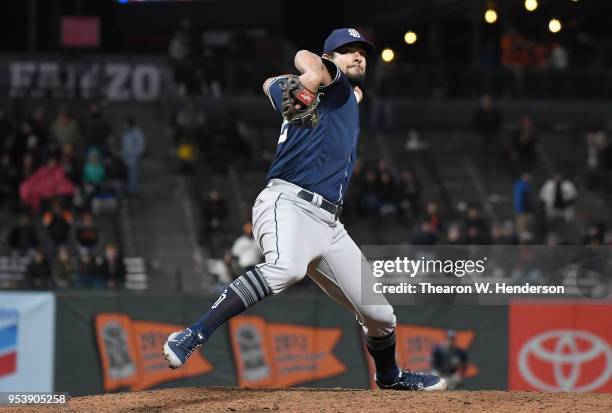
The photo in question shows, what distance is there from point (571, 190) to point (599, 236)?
7.51ft

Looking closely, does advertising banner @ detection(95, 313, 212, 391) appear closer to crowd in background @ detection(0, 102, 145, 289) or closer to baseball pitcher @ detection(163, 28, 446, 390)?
crowd in background @ detection(0, 102, 145, 289)

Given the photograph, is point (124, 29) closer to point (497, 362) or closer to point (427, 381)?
point (497, 362)

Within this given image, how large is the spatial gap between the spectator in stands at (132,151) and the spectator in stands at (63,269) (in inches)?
215

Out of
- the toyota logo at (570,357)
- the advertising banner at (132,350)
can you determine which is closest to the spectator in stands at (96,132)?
the advertising banner at (132,350)

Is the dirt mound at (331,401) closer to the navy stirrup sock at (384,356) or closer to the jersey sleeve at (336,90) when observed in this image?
the navy stirrup sock at (384,356)

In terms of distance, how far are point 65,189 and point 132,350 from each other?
20.5ft

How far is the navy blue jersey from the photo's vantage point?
841cm

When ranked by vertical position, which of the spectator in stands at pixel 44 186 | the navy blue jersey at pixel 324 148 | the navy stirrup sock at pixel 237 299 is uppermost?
the navy blue jersey at pixel 324 148

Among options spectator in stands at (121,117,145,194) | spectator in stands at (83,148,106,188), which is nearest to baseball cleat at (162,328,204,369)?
spectator in stands at (83,148,106,188)

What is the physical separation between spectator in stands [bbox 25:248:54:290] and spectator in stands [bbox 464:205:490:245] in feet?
Answer: 21.9

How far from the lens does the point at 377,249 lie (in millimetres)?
11641

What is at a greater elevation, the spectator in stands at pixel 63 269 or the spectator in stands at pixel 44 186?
the spectator in stands at pixel 44 186

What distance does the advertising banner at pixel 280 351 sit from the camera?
1705 cm

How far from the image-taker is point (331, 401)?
8.78 meters
